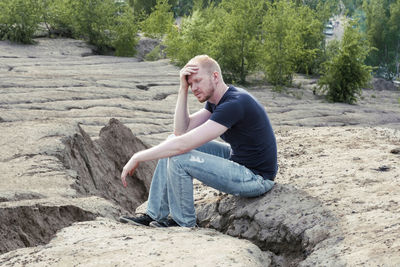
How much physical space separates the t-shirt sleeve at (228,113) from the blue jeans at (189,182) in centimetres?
27

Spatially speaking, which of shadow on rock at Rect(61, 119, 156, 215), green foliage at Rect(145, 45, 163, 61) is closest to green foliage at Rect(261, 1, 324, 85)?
green foliage at Rect(145, 45, 163, 61)

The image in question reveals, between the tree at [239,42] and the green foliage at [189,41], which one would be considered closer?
the tree at [239,42]

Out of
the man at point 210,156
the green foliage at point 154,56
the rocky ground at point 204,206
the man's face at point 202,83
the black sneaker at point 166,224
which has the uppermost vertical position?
the man's face at point 202,83

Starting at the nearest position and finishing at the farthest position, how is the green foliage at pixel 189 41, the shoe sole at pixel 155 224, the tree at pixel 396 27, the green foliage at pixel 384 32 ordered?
1. the shoe sole at pixel 155 224
2. the green foliage at pixel 189 41
3. the tree at pixel 396 27
4. the green foliage at pixel 384 32

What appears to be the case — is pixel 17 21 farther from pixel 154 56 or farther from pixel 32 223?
pixel 32 223

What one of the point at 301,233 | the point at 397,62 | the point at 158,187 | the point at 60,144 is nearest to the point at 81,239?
the point at 158,187

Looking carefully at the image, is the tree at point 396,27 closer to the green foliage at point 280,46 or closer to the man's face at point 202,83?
the green foliage at point 280,46

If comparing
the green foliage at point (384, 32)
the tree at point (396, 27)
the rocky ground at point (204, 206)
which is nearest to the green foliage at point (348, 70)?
the rocky ground at point (204, 206)

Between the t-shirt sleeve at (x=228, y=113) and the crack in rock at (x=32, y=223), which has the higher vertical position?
the t-shirt sleeve at (x=228, y=113)

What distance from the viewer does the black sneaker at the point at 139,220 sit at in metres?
3.82

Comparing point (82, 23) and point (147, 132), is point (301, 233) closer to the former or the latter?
point (147, 132)

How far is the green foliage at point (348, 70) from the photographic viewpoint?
12.3 metres

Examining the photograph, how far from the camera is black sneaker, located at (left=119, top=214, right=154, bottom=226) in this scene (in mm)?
3817

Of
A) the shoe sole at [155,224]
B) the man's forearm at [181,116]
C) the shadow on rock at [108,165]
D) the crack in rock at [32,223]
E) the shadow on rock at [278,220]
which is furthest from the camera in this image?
the shadow on rock at [108,165]
